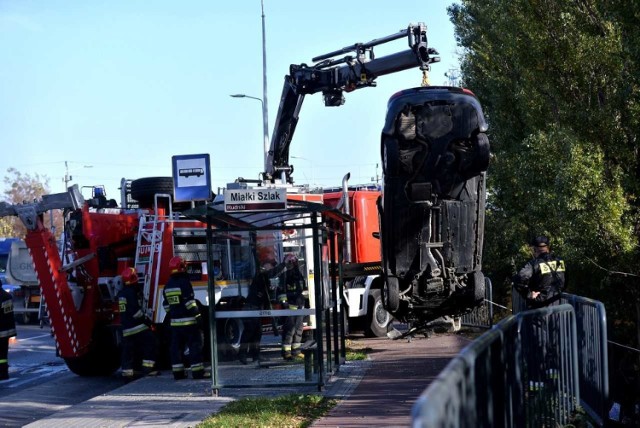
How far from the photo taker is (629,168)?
518 inches

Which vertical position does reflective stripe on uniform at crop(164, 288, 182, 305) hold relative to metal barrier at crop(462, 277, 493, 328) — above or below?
above

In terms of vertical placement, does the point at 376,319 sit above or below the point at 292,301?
below

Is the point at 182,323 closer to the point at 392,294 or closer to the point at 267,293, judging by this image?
the point at 267,293

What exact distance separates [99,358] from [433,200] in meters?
7.72

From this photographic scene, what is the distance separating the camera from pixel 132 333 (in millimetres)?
14734

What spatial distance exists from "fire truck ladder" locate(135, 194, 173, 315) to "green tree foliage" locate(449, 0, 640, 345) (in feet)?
19.7

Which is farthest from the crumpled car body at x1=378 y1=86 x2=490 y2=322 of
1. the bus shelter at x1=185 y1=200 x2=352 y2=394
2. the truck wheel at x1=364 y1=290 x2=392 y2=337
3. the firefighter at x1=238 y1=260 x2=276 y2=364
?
the truck wheel at x1=364 y1=290 x2=392 y2=337

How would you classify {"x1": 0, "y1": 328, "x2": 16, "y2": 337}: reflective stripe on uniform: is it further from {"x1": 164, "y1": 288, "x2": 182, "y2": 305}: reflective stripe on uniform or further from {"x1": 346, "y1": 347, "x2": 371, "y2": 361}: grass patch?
{"x1": 346, "y1": 347, "x2": 371, "y2": 361}: grass patch

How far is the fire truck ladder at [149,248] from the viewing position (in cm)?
1519

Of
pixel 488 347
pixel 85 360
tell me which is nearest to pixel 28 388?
pixel 85 360

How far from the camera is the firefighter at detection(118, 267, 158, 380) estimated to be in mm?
14719

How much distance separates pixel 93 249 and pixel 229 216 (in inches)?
179

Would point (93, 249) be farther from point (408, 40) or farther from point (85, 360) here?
point (408, 40)

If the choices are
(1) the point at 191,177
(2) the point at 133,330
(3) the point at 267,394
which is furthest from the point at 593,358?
(1) the point at 191,177
